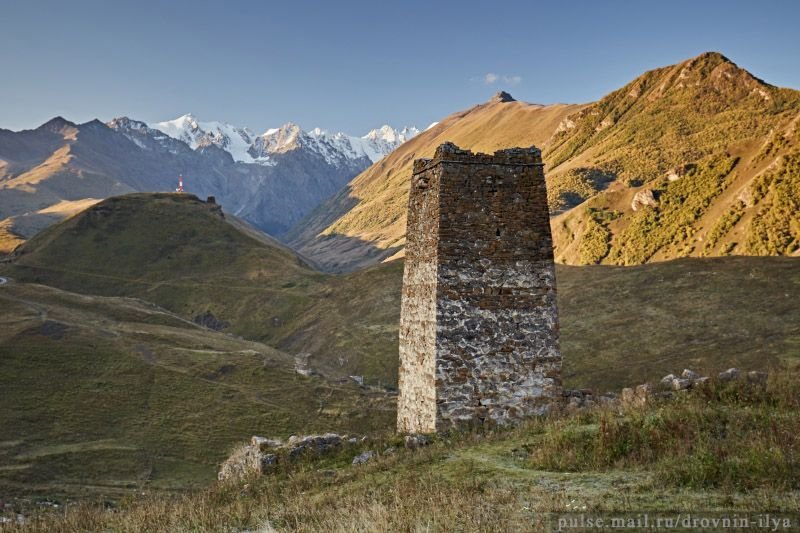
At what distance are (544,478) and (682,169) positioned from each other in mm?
83203

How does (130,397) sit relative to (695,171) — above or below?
below

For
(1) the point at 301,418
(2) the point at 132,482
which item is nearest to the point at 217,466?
(2) the point at 132,482

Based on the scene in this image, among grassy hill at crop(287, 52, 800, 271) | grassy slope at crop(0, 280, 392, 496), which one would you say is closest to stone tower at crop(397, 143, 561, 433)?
grassy slope at crop(0, 280, 392, 496)

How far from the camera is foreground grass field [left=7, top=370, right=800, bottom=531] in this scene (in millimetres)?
7613

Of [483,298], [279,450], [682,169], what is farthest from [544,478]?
[682,169]

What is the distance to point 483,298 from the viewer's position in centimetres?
1548

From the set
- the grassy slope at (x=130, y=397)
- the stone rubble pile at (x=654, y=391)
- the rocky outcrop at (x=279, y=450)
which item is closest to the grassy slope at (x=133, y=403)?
the grassy slope at (x=130, y=397)

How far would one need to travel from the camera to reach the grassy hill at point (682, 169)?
63531 millimetres

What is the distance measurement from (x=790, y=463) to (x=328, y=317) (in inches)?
2779

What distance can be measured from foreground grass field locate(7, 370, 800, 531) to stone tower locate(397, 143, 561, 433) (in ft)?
4.28

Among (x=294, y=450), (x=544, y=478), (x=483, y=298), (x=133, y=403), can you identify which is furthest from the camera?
(x=133, y=403)

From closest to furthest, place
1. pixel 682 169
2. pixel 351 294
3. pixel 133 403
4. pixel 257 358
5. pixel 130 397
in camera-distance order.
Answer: pixel 133 403 → pixel 130 397 → pixel 257 358 → pixel 351 294 → pixel 682 169

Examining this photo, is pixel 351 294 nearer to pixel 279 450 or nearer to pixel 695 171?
pixel 695 171

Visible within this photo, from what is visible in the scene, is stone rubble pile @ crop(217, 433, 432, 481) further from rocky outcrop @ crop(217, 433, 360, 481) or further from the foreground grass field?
the foreground grass field
